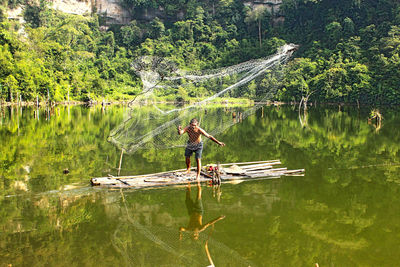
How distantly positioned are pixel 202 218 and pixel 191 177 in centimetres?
216

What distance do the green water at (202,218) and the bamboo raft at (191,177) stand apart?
0.22 m

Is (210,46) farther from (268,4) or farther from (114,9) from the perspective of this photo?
(114,9)

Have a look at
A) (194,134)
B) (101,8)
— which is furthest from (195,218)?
(101,8)

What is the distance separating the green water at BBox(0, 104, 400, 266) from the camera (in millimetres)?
4996

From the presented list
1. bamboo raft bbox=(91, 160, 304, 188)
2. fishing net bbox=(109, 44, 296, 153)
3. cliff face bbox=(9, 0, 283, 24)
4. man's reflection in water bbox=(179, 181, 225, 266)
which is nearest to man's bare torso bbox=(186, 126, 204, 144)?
bamboo raft bbox=(91, 160, 304, 188)

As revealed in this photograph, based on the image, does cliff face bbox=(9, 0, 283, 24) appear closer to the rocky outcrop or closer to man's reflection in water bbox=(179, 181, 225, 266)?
the rocky outcrop

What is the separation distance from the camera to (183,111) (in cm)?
1193

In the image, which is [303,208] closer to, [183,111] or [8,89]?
[183,111]

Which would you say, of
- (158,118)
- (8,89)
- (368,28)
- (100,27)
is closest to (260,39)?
(368,28)

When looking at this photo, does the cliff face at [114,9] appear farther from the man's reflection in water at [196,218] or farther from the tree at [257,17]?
the man's reflection in water at [196,218]

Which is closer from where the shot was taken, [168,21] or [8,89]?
[8,89]

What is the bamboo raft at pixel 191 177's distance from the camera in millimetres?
7766

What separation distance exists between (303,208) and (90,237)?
11.9 ft

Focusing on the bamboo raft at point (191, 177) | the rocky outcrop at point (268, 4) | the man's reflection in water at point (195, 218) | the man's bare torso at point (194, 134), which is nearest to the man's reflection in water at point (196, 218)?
the man's reflection in water at point (195, 218)
